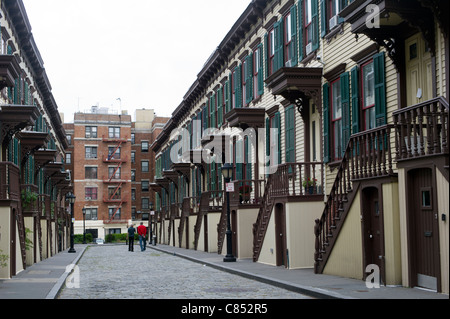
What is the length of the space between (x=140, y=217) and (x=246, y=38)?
68956 mm

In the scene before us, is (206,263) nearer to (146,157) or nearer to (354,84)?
(354,84)

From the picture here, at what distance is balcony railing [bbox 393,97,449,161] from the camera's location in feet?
38.6

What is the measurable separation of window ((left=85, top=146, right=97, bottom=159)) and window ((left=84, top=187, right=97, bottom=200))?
450 centimetres

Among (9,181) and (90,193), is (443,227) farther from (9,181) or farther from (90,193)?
(90,193)

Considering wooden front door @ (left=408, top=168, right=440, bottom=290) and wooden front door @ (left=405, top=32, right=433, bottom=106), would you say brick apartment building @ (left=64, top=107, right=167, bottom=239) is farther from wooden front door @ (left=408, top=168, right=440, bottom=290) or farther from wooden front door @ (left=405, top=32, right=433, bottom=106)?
wooden front door @ (left=408, top=168, right=440, bottom=290)

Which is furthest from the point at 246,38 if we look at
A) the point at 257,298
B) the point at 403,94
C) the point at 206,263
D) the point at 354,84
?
the point at 257,298

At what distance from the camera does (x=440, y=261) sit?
11773 mm

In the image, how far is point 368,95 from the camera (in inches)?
683

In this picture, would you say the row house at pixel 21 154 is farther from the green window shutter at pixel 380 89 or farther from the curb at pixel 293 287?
the green window shutter at pixel 380 89

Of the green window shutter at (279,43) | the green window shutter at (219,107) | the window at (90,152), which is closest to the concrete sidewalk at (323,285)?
the green window shutter at (279,43)

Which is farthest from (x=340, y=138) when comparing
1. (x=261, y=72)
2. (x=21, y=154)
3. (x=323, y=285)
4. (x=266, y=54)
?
(x=21, y=154)

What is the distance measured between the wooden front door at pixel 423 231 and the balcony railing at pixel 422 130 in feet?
1.46

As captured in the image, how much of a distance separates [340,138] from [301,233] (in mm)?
3124

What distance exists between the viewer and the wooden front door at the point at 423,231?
12.2 metres
